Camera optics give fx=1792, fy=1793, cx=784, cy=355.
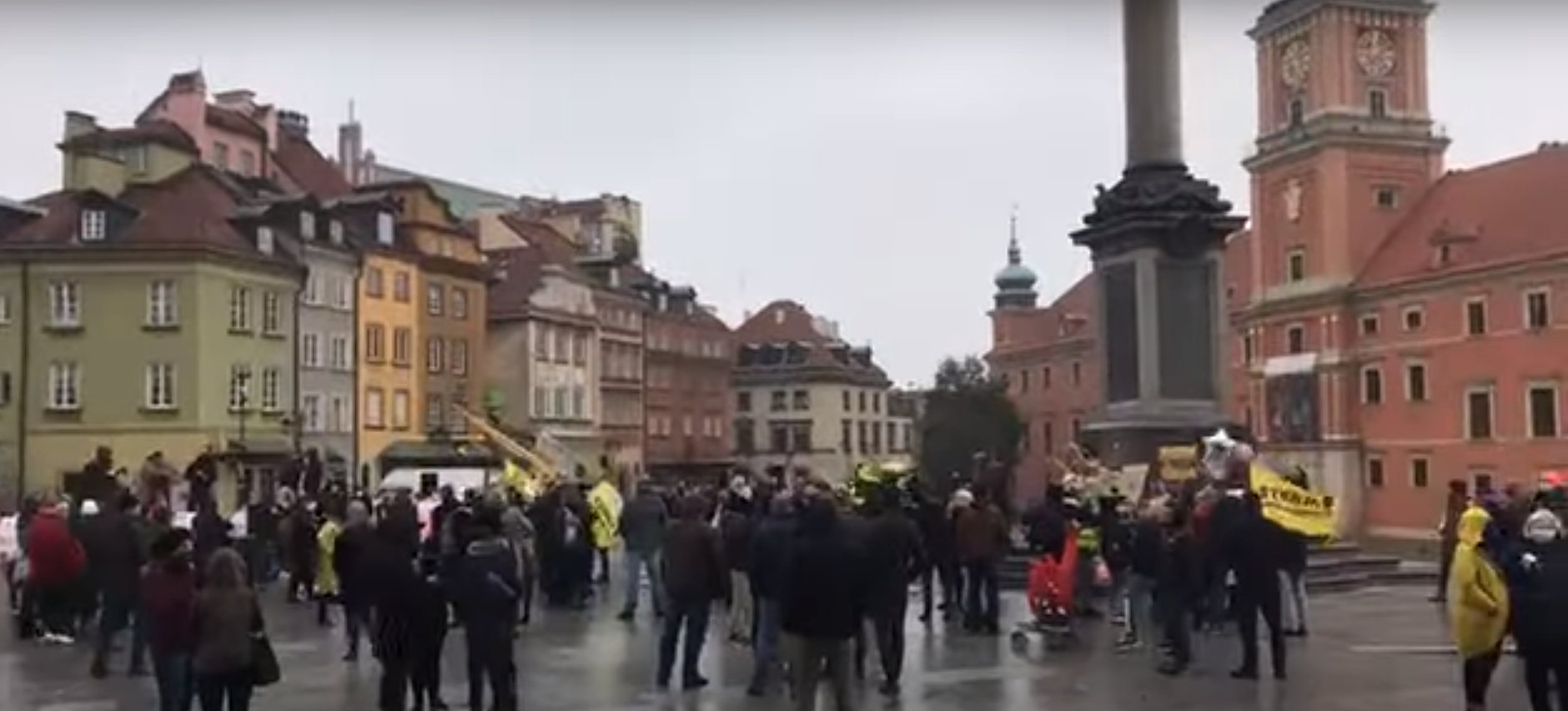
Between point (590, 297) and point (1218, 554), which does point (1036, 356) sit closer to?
point (590, 297)

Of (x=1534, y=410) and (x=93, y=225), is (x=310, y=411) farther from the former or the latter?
(x=1534, y=410)

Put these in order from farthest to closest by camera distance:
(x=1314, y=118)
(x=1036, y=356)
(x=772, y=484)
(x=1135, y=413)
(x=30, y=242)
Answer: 1. (x=1036, y=356)
2. (x=1314, y=118)
3. (x=30, y=242)
4. (x=1135, y=413)
5. (x=772, y=484)

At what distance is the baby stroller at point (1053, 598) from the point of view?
18.9m

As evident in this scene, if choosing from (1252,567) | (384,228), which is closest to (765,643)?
(1252,567)

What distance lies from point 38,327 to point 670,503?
39.7m

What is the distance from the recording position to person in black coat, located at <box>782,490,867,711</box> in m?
12.3

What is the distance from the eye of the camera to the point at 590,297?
8694 cm

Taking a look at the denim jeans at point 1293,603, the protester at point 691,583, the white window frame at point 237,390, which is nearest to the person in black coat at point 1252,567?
the denim jeans at point 1293,603

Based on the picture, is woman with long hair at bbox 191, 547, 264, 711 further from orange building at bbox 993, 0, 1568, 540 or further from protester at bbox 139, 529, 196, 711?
orange building at bbox 993, 0, 1568, 540

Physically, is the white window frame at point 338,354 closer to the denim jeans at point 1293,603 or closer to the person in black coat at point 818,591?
the denim jeans at point 1293,603

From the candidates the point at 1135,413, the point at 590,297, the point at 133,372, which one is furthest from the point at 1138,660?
the point at 590,297

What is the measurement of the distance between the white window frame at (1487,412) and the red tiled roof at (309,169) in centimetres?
4641

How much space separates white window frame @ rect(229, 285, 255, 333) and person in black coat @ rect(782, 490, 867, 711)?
51.7m

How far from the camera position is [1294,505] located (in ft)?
68.7
